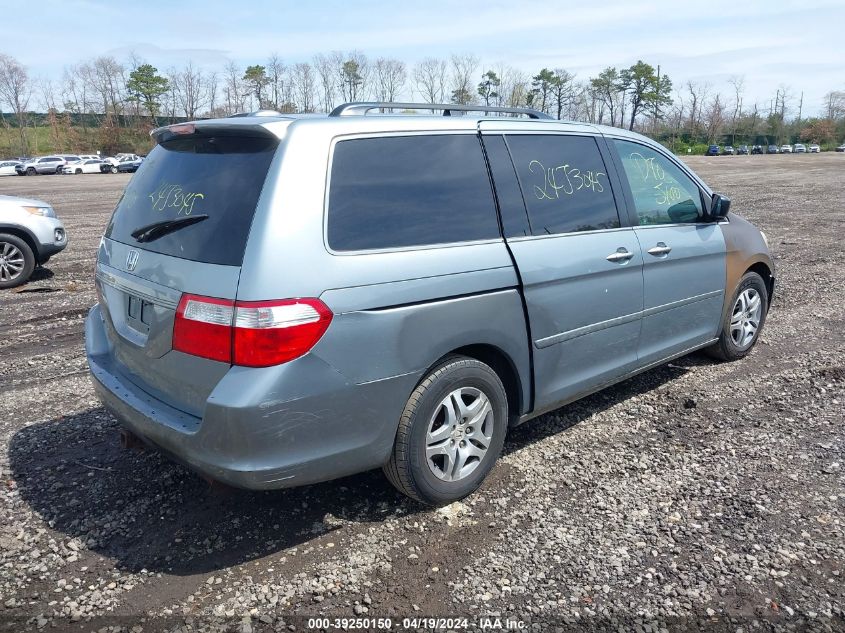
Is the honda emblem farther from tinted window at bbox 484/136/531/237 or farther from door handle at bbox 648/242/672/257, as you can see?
door handle at bbox 648/242/672/257

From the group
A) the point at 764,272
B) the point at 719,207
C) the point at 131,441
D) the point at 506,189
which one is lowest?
the point at 131,441

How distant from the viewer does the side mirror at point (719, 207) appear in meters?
4.86

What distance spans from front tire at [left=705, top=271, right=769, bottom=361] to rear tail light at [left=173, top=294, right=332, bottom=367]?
153 inches

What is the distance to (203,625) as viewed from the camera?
8.52ft

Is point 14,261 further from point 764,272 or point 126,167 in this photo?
point 126,167

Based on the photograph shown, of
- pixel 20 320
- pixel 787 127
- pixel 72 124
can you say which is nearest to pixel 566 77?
pixel 787 127

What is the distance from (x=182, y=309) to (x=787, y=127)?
120 m

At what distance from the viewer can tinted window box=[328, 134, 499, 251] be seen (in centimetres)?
294

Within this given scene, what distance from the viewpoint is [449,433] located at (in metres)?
3.29

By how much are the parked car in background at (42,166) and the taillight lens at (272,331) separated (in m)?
56.0

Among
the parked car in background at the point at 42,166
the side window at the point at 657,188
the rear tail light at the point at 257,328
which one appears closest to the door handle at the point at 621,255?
the side window at the point at 657,188

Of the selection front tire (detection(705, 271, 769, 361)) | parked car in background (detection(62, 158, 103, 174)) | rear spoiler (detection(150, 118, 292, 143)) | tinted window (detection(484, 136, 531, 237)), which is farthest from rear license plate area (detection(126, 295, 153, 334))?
parked car in background (detection(62, 158, 103, 174))

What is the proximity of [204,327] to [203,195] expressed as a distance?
0.69 m

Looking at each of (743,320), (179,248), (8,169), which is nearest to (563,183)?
(179,248)
